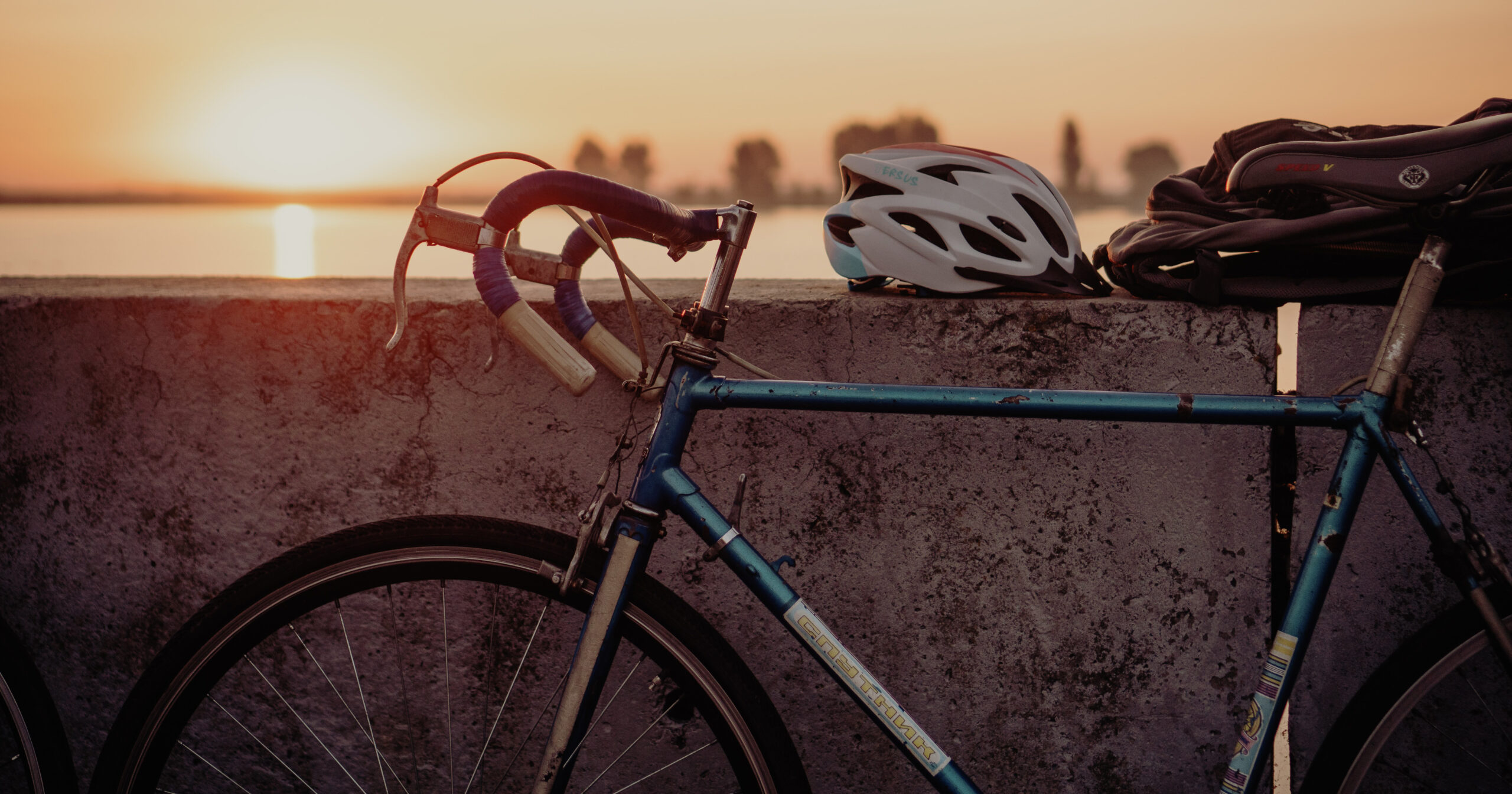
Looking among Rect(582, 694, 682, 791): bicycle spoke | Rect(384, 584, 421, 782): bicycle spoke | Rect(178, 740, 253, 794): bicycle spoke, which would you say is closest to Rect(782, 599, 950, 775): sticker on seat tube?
Rect(582, 694, 682, 791): bicycle spoke

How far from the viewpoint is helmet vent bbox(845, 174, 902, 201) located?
1.87 m

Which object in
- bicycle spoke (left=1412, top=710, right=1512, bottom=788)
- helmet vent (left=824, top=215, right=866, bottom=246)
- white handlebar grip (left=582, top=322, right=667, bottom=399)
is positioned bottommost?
bicycle spoke (left=1412, top=710, right=1512, bottom=788)

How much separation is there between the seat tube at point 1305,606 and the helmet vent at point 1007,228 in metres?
0.72

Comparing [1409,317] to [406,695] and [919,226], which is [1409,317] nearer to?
[919,226]

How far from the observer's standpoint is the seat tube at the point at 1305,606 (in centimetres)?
132

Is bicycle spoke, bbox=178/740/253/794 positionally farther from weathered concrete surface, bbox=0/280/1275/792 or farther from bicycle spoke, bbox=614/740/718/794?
bicycle spoke, bbox=614/740/718/794

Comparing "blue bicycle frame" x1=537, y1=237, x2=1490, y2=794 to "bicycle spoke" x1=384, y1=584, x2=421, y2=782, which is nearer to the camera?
"blue bicycle frame" x1=537, y1=237, x2=1490, y2=794

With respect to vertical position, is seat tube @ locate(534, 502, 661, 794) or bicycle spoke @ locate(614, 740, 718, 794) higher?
seat tube @ locate(534, 502, 661, 794)

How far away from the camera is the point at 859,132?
240 cm

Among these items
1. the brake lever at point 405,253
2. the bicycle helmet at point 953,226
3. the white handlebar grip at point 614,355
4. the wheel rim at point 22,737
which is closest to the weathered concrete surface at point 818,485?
the bicycle helmet at point 953,226

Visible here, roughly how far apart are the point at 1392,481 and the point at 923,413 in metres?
1.09

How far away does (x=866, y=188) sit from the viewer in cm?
192

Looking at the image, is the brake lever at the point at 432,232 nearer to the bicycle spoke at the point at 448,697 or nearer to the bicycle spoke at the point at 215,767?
the bicycle spoke at the point at 448,697

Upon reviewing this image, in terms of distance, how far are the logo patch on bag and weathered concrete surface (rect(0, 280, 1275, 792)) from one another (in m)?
0.42
